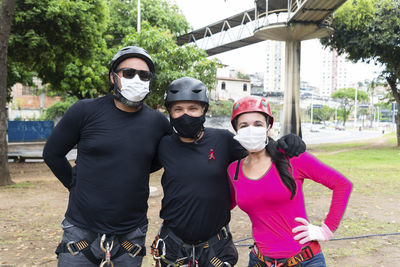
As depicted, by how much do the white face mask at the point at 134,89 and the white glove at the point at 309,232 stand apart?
160cm

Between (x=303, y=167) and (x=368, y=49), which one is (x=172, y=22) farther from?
(x=303, y=167)

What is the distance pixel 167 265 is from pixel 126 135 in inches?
44.1

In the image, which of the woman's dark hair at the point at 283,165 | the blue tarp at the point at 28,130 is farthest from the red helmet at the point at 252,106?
the blue tarp at the point at 28,130

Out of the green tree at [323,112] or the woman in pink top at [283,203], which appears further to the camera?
the green tree at [323,112]

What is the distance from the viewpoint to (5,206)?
29.8ft

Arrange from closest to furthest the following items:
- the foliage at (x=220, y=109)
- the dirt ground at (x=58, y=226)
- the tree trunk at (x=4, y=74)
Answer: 1. the dirt ground at (x=58, y=226)
2. the tree trunk at (x=4, y=74)
3. the foliage at (x=220, y=109)

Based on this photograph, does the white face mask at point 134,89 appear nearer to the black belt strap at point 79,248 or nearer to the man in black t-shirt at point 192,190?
the man in black t-shirt at point 192,190

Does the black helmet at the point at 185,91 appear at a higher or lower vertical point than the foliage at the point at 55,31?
lower

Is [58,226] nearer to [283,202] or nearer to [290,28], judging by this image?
[283,202]

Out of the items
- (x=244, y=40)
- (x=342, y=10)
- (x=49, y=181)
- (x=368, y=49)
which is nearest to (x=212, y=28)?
(x=244, y=40)

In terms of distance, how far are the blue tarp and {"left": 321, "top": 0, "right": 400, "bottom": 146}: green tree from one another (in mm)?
26964

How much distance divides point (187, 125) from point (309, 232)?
126 cm

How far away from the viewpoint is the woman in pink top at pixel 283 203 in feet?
8.48

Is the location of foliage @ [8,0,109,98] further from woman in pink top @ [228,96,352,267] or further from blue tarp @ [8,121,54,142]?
blue tarp @ [8,121,54,142]
